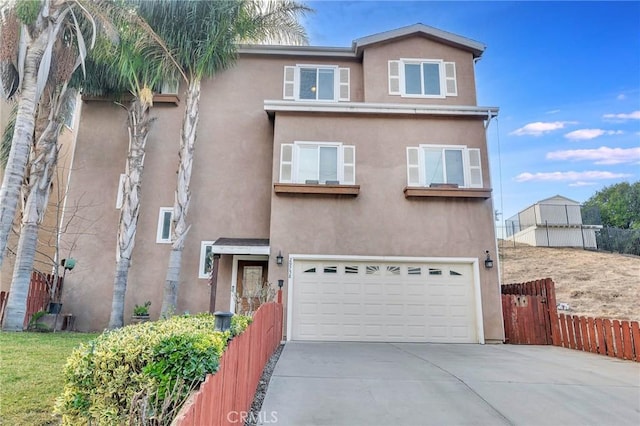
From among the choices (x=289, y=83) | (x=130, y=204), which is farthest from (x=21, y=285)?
(x=289, y=83)

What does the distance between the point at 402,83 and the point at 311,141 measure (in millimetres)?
3963

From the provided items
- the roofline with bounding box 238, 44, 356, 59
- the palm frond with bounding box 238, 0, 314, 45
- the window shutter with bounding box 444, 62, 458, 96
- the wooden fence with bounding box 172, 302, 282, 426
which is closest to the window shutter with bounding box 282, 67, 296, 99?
the roofline with bounding box 238, 44, 356, 59

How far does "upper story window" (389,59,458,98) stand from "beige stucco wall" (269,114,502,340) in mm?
2063

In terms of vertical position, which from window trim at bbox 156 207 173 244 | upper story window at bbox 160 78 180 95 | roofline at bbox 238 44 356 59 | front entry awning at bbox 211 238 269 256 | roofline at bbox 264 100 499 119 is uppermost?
roofline at bbox 238 44 356 59

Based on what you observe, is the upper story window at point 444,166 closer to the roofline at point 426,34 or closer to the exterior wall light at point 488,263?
the exterior wall light at point 488,263

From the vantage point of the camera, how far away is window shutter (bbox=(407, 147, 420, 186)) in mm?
10828

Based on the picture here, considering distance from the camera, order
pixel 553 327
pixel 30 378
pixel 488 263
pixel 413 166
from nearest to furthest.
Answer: pixel 30 378 → pixel 553 327 → pixel 488 263 → pixel 413 166

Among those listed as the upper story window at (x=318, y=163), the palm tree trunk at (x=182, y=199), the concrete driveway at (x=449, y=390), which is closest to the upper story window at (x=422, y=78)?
the upper story window at (x=318, y=163)

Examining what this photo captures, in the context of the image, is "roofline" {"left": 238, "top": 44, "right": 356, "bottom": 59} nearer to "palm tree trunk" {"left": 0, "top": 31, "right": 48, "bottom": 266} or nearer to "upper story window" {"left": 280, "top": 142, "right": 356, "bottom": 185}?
"upper story window" {"left": 280, "top": 142, "right": 356, "bottom": 185}

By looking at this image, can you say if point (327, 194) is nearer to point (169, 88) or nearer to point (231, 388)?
point (169, 88)

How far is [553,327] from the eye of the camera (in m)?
9.47

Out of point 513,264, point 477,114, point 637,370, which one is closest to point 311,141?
point 477,114

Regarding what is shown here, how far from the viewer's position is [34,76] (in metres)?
7.78

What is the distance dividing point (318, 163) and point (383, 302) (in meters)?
4.49
